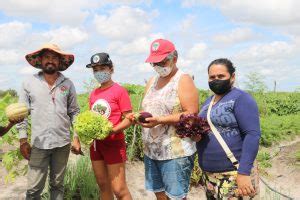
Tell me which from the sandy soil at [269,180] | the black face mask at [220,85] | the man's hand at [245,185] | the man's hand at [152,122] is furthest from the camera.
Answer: the sandy soil at [269,180]

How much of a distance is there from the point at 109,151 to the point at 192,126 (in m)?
1.22

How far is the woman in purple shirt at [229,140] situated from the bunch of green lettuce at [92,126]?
3.39 ft

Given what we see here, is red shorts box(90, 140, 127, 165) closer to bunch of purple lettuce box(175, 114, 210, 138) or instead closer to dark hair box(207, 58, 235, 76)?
bunch of purple lettuce box(175, 114, 210, 138)

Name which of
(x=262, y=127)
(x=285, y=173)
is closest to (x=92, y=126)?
(x=285, y=173)

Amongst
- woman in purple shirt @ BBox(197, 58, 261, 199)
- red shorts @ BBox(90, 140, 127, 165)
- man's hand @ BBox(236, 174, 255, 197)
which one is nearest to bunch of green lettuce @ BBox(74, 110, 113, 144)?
red shorts @ BBox(90, 140, 127, 165)

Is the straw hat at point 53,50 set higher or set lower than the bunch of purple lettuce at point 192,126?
higher

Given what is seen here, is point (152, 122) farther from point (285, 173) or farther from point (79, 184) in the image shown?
point (285, 173)

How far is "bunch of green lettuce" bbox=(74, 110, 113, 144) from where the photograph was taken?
13.0 feet

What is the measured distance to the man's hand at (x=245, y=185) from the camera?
3.04m

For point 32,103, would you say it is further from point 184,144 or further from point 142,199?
point 142,199

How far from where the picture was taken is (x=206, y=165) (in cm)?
338

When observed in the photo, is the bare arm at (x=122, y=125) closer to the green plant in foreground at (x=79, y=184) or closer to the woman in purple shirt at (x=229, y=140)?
the woman in purple shirt at (x=229, y=140)

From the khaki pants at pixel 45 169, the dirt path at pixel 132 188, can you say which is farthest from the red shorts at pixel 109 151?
the dirt path at pixel 132 188

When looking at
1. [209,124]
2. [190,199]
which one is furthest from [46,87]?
[190,199]
